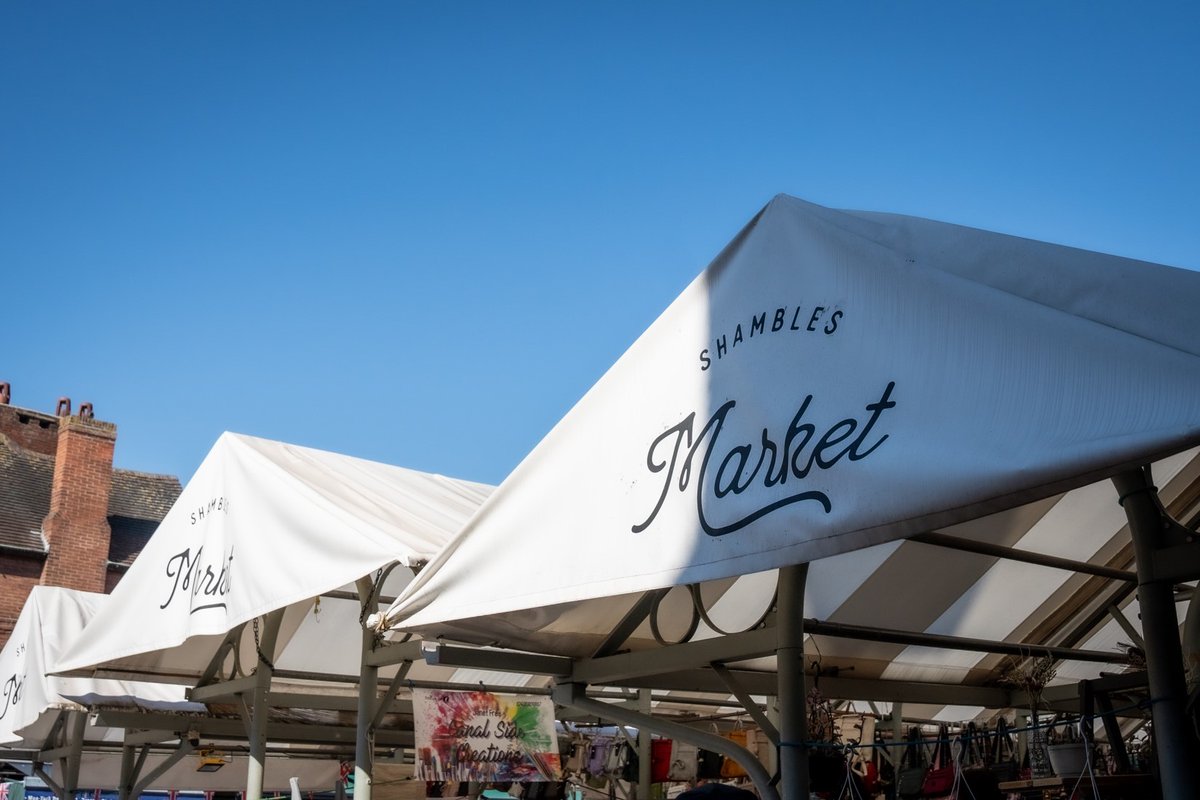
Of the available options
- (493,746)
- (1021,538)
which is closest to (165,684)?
(493,746)

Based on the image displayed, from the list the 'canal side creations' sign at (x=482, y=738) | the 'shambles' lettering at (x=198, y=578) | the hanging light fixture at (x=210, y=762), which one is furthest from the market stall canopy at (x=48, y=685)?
the 'canal side creations' sign at (x=482, y=738)

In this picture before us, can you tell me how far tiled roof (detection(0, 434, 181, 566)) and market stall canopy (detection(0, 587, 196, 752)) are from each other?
665 inches

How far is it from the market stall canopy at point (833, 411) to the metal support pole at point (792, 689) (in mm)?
877

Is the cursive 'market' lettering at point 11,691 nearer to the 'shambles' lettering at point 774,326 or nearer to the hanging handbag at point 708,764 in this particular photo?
the hanging handbag at point 708,764

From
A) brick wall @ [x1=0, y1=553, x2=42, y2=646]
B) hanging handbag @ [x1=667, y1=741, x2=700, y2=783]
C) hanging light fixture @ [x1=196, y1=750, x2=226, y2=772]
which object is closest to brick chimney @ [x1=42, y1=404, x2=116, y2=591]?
brick wall @ [x1=0, y1=553, x2=42, y2=646]

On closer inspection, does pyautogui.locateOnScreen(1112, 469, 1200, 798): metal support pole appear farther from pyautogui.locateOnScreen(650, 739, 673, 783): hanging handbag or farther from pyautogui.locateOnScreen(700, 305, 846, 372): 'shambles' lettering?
pyautogui.locateOnScreen(650, 739, 673, 783): hanging handbag

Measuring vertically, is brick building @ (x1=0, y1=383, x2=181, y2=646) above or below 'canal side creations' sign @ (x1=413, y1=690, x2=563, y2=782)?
above

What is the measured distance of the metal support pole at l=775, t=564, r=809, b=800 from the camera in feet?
12.5

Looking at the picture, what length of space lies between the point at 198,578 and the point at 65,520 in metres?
23.1

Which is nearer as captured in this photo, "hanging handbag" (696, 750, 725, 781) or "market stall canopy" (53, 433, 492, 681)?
"market stall canopy" (53, 433, 492, 681)

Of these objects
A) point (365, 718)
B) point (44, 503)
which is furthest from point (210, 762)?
point (44, 503)

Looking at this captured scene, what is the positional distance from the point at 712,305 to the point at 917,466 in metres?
1.12

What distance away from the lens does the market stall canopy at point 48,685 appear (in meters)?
9.59

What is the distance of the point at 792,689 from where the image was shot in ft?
12.9
